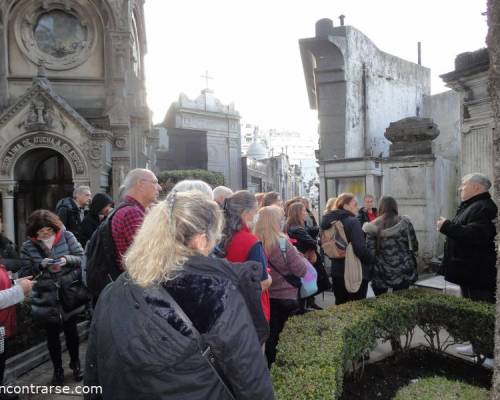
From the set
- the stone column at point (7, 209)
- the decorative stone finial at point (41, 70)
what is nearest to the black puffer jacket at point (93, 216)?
the stone column at point (7, 209)

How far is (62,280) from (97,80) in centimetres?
906

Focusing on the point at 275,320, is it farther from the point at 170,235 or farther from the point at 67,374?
the point at 170,235

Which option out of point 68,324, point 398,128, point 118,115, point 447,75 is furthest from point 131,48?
point 68,324

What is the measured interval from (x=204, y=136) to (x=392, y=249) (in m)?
34.4

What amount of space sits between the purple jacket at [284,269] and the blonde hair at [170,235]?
2.38 m

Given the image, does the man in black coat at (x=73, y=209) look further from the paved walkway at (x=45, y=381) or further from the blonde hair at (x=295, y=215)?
the blonde hair at (x=295, y=215)

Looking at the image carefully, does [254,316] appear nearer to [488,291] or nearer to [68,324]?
[68,324]

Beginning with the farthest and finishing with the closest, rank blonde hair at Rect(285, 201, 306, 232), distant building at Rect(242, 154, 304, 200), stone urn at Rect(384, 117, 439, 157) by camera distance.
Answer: distant building at Rect(242, 154, 304, 200)
stone urn at Rect(384, 117, 439, 157)
blonde hair at Rect(285, 201, 306, 232)

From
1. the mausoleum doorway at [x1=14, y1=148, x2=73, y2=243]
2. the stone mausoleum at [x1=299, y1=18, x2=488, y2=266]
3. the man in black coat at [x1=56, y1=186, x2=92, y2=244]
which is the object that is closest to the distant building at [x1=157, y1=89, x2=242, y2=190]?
the stone mausoleum at [x1=299, y1=18, x2=488, y2=266]

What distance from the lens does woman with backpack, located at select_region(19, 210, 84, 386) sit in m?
4.27

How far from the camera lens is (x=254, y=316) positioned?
1971mm

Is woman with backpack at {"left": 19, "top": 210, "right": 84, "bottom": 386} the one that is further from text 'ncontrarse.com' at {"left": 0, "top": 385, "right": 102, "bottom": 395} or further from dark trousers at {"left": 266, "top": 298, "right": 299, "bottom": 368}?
dark trousers at {"left": 266, "top": 298, "right": 299, "bottom": 368}

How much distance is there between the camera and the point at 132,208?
3.63 metres

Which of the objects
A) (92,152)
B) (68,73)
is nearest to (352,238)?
(92,152)
